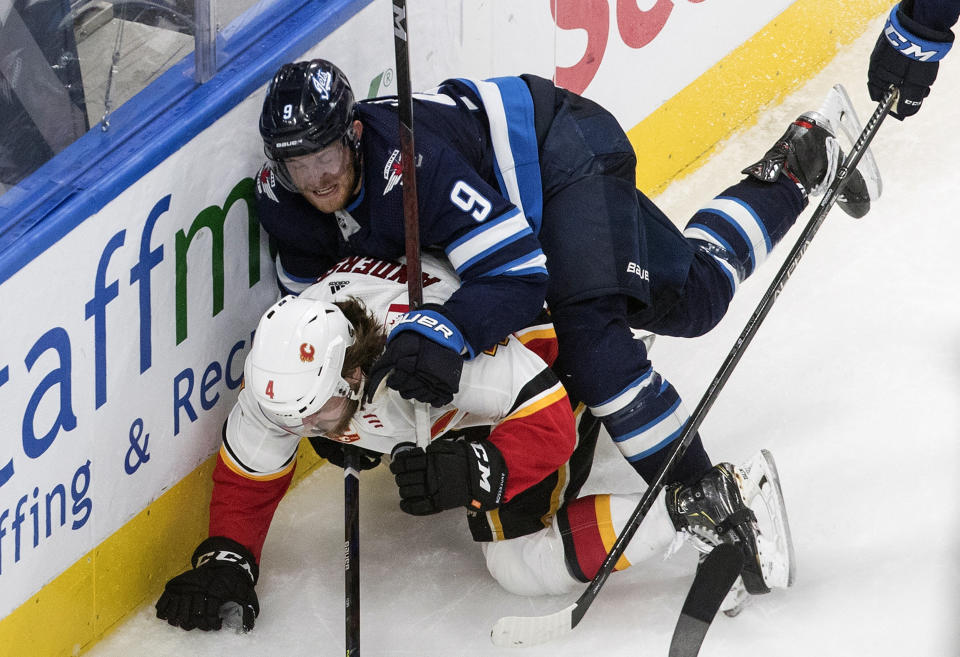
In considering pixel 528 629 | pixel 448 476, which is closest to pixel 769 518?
pixel 528 629

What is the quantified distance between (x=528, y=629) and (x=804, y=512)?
74 centimetres


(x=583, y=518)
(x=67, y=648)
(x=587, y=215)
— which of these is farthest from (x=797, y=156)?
(x=67, y=648)

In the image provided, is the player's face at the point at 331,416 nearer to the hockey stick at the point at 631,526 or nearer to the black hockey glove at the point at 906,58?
the hockey stick at the point at 631,526

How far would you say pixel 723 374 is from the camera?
3211 millimetres

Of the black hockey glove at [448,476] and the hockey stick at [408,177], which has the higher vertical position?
the hockey stick at [408,177]

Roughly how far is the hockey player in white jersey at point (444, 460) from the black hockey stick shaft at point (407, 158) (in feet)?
0.24

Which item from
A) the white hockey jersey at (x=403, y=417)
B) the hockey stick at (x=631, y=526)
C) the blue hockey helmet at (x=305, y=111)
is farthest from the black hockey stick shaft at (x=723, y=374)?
the blue hockey helmet at (x=305, y=111)

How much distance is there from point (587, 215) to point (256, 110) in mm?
678

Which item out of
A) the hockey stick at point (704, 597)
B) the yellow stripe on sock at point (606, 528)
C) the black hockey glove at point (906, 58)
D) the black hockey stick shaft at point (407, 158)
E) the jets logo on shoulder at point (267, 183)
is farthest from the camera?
the black hockey glove at point (906, 58)

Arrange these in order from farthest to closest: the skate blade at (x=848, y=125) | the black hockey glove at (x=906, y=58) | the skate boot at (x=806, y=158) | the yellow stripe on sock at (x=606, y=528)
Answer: the skate blade at (x=848, y=125) < the skate boot at (x=806, y=158) < the black hockey glove at (x=906, y=58) < the yellow stripe on sock at (x=606, y=528)

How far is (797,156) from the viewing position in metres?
3.62

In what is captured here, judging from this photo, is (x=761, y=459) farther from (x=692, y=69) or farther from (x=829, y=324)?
(x=692, y=69)

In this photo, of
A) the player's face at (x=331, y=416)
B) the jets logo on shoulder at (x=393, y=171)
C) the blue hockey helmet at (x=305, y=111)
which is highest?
the blue hockey helmet at (x=305, y=111)

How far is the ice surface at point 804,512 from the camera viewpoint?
3.03 m
